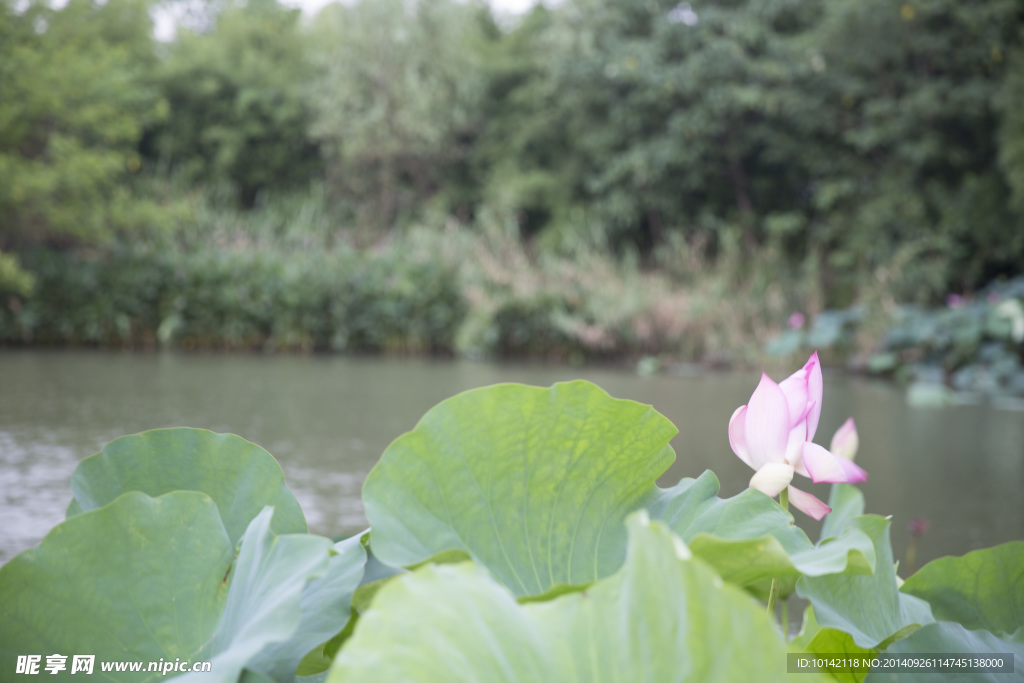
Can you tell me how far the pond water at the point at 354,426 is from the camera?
1577 mm

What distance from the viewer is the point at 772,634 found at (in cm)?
23

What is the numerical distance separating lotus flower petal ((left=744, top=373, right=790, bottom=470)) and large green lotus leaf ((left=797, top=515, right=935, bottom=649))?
7 cm

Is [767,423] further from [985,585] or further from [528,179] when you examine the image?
[528,179]

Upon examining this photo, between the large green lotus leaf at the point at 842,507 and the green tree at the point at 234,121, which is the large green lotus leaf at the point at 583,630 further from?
the green tree at the point at 234,121

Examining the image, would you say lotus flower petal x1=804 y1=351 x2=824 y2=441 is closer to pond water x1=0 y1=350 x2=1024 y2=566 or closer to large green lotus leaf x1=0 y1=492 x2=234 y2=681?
large green lotus leaf x1=0 y1=492 x2=234 y2=681

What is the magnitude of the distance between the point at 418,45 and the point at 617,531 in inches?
420

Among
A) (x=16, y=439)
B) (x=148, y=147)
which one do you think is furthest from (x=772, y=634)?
(x=148, y=147)

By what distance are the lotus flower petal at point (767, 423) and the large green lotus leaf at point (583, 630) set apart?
0.18 m

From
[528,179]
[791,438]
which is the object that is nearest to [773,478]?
[791,438]

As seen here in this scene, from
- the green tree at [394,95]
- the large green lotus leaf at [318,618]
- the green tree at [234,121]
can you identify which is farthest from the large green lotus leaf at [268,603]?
the green tree at [234,121]

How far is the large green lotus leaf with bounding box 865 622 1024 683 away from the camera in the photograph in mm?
381

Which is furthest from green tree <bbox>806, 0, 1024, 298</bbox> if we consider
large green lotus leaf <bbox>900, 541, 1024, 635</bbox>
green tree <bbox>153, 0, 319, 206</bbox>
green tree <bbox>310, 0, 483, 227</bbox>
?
green tree <bbox>153, 0, 319, 206</bbox>

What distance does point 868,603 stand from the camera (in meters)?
0.46

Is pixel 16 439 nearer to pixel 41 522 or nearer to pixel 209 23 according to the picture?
pixel 41 522
